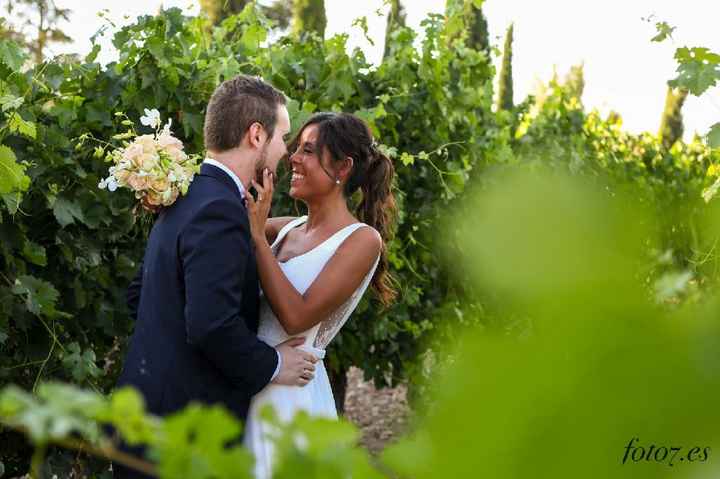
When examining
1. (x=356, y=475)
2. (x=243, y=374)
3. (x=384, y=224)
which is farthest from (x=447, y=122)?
(x=356, y=475)

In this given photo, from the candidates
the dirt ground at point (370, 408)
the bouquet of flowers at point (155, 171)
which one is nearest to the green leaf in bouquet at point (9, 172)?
the bouquet of flowers at point (155, 171)

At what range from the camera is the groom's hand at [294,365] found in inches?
110

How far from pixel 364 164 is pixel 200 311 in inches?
44.9

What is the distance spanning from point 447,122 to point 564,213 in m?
5.94

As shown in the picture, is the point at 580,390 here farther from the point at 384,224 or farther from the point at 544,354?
the point at 384,224

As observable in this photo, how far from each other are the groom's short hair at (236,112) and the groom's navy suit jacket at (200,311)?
0.40 feet

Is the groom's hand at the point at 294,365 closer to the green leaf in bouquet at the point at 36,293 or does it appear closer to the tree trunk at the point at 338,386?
the green leaf in bouquet at the point at 36,293

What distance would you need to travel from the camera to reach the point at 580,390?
342mm

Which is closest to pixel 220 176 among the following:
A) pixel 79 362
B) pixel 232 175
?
pixel 232 175

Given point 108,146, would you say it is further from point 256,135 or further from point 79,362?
point 256,135

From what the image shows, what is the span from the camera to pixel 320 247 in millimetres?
3061

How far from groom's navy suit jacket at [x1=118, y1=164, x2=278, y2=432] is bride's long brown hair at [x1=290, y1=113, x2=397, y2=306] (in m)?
0.64

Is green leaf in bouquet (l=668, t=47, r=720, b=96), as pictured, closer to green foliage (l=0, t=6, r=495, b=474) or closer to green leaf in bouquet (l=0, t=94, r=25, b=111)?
green foliage (l=0, t=6, r=495, b=474)

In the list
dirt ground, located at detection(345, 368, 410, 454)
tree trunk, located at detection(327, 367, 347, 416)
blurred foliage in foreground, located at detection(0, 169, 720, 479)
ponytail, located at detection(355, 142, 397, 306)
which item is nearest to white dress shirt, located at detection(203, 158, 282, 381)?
ponytail, located at detection(355, 142, 397, 306)
